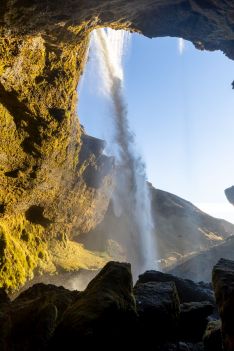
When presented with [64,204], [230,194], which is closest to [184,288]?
[64,204]

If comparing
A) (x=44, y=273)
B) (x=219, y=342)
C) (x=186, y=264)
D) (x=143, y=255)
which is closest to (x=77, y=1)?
(x=219, y=342)

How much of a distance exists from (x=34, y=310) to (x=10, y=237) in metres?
13.1

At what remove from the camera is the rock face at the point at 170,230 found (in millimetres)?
48219

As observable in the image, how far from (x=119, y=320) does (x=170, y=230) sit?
2340 inches

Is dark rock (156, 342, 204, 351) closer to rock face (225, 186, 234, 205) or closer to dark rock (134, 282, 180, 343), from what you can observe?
dark rock (134, 282, 180, 343)

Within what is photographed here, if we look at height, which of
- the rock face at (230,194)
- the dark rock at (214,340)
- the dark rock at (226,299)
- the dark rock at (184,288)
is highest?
the dark rock at (226,299)

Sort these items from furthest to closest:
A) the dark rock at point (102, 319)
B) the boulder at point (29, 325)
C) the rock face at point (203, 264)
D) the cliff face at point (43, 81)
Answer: the rock face at point (203, 264), the cliff face at point (43, 81), the boulder at point (29, 325), the dark rock at point (102, 319)

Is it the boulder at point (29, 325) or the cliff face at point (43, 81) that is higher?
the cliff face at point (43, 81)

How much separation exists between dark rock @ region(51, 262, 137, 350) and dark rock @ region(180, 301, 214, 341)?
2.63 meters

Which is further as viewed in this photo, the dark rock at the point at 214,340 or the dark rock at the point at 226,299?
the dark rock at the point at 214,340

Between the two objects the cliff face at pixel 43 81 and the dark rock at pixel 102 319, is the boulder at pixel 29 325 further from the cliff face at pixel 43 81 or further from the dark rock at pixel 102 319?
the cliff face at pixel 43 81

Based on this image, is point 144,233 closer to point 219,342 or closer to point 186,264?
point 186,264

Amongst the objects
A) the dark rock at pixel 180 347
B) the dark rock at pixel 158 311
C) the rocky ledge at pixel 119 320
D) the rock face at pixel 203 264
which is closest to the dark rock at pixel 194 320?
the rocky ledge at pixel 119 320

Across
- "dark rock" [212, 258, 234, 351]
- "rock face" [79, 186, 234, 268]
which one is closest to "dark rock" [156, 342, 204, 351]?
"dark rock" [212, 258, 234, 351]
